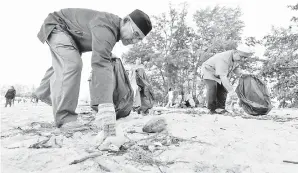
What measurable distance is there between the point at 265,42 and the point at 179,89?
39.4ft

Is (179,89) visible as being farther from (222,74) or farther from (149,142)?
(149,142)

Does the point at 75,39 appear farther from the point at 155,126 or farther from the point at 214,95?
the point at 214,95

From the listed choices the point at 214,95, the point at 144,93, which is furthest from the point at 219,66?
the point at 144,93

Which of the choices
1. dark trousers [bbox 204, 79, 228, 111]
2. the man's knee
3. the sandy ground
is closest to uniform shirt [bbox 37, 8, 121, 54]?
the man's knee

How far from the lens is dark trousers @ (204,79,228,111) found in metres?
4.55

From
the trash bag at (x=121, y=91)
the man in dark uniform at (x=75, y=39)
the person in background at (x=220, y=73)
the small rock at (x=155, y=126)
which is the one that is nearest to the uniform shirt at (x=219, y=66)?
the person in background at (x=220, y=73)

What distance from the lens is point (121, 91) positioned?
2.85 meters

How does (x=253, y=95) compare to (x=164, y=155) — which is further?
(x=253, y=95)

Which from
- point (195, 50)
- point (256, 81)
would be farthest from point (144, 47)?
point (256, 81)

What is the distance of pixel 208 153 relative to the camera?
5.42 feet

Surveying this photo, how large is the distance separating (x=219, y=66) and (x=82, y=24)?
2694 mm

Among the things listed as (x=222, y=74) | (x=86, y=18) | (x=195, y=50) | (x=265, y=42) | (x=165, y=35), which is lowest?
(x=222, y=74)

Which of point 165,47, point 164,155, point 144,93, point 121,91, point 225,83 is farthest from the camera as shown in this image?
point 165,47

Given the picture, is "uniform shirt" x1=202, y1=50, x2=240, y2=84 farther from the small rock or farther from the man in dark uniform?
the man in dark uniform
